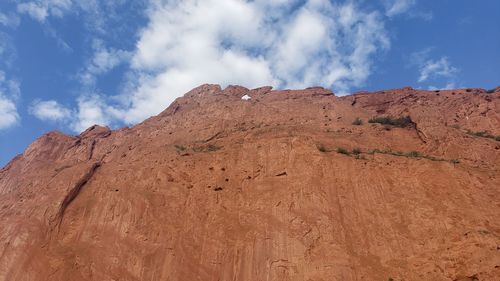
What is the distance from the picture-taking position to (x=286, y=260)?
85.3 feet

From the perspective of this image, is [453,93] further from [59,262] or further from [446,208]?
[59,262]

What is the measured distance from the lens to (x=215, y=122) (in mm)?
42656

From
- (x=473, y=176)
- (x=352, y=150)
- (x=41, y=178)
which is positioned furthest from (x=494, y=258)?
(x=41, y=178)

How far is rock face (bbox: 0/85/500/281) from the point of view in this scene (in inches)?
1024

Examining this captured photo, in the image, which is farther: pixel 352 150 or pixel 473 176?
pixel 352 150

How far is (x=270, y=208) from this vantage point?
2923 cm

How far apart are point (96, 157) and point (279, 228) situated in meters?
19.4

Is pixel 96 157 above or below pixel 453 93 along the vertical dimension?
below

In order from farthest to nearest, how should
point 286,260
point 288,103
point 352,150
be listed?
point 288,103 < point 352,150 < point 286,260

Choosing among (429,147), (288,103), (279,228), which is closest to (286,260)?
(279,228)

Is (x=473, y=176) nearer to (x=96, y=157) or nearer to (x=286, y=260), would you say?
(x=286, y=260)

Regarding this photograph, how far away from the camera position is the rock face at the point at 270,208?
26.0 m

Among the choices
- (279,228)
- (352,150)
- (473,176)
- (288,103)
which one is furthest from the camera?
(288,103)

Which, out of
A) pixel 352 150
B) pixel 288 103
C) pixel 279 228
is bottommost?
pixel 279 228
